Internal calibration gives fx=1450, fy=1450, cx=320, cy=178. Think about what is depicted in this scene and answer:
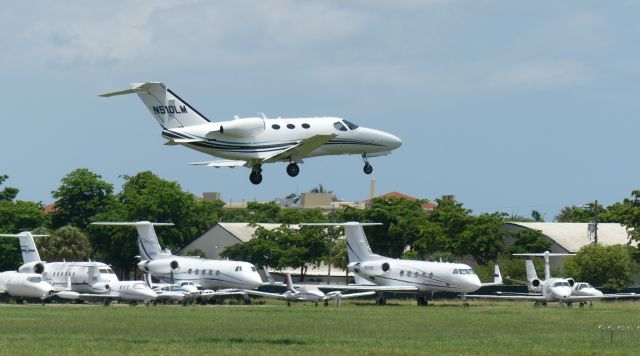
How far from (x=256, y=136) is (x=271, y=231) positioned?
7834 centimetres

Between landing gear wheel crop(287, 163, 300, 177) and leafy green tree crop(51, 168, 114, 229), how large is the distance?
304 feet

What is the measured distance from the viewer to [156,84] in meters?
60.8

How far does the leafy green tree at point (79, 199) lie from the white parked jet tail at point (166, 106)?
9049cm

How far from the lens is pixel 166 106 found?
60.4 m

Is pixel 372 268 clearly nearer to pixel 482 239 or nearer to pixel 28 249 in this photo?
pixel 28 249

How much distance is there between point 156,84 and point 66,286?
141 ft

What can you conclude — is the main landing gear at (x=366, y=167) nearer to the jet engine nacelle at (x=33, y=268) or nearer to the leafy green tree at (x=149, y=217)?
the jet engine nacelle at (x=33, y=268)

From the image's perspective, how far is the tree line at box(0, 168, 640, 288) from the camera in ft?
420

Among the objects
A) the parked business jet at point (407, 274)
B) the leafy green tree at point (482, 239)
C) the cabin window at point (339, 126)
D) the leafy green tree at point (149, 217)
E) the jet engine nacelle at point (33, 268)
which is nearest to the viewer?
the cabin window at point (339, 126)

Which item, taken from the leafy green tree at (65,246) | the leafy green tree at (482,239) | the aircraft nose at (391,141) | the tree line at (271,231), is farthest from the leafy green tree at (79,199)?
the aircraft nose at (391,141)

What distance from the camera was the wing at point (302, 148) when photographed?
58.6m

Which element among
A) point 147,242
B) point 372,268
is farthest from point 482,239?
point 147,242

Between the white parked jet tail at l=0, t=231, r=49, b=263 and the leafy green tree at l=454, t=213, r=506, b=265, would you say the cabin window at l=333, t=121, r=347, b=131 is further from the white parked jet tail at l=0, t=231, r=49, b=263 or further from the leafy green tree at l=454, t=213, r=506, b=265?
the leafy green tree at l=454, t=213, r=506, b=265

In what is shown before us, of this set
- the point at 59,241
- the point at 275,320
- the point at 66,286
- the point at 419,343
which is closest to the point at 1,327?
the point at 275,320
